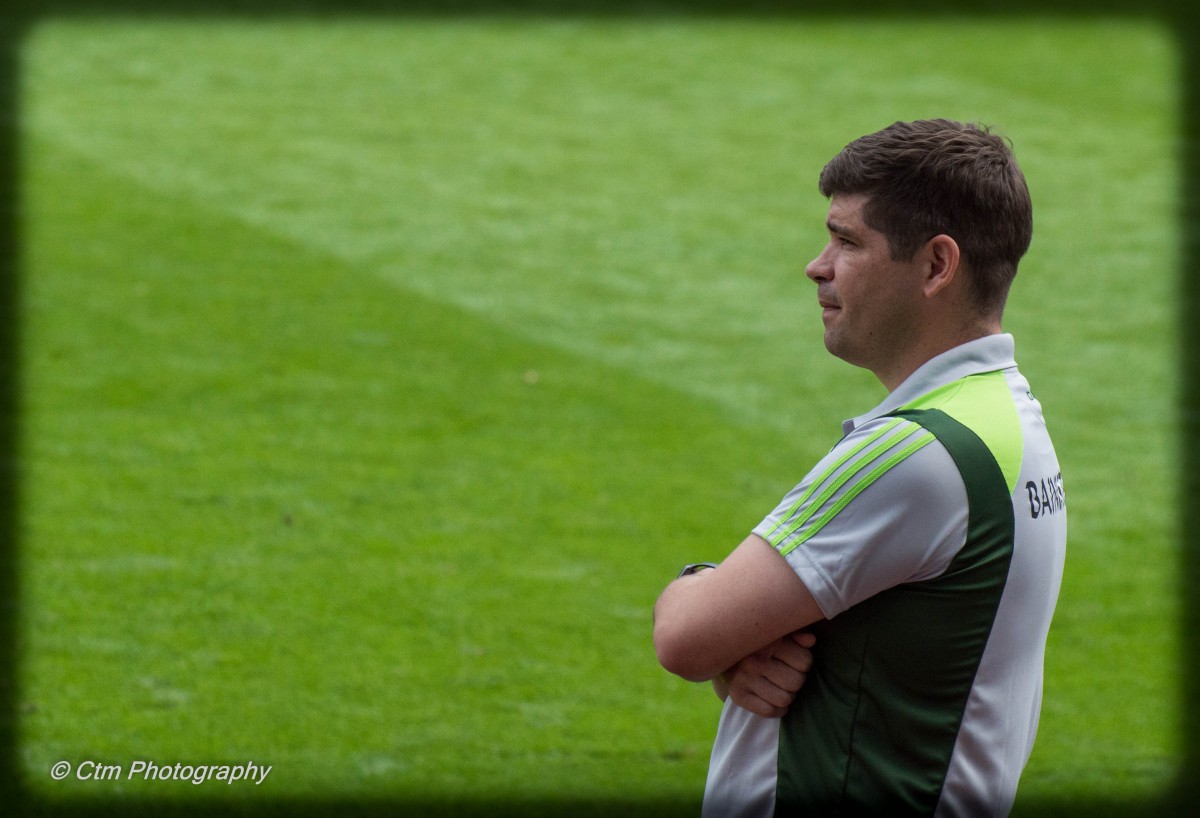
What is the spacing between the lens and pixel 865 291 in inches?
96.5

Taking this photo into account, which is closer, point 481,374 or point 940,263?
point 940,263

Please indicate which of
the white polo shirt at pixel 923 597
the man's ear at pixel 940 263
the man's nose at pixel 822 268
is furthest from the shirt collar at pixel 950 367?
the man's nose at pixel 822 268

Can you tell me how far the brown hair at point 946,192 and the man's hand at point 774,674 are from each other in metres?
0.64

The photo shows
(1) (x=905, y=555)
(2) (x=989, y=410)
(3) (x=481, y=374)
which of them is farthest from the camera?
(3) (x=481, y=374)

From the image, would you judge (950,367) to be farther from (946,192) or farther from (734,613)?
(734,613)

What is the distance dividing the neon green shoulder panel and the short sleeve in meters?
0.09

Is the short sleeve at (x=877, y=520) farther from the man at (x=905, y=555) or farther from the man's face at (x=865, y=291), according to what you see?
the man's face at (x=865, y=291)

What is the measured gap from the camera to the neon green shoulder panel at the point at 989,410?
2318mm

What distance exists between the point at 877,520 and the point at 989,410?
0.28m

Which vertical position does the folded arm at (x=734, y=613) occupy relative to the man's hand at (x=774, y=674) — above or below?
above

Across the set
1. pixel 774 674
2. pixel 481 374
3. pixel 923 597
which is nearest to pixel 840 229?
pixel 923 597

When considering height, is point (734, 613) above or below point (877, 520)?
below

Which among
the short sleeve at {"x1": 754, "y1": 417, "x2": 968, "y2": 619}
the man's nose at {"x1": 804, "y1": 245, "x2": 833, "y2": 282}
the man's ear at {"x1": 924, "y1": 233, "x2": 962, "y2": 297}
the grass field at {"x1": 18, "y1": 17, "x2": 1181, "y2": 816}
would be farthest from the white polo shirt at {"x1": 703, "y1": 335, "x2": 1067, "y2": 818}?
the grass field at {"x1": 18, "y1": 17, "x2": 1181, "y2": 816}

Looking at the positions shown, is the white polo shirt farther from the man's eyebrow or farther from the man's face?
the man's eyebrow
